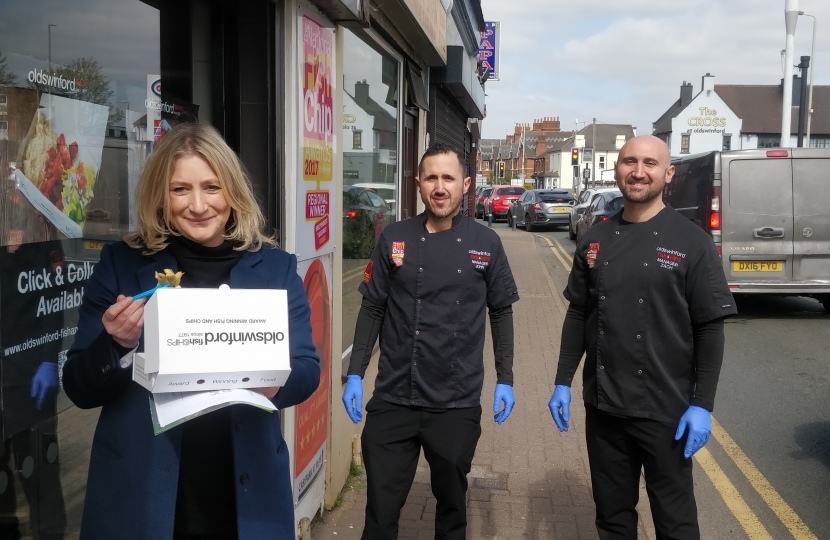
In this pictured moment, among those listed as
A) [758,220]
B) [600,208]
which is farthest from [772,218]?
[600,208]

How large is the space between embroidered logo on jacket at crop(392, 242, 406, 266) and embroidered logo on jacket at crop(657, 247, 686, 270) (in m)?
1.04

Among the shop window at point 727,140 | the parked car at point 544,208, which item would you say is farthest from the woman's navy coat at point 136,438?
the shop window at point 727,140

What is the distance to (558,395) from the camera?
3486 millimetres

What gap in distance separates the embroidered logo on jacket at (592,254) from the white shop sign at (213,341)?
1.74 metres

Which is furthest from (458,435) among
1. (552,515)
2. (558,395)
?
(552,515)

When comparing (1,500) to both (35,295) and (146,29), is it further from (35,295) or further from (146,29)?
(146,29)

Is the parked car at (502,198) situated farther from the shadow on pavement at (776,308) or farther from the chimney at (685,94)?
the chimney at (685,94)

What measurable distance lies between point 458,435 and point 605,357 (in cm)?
69

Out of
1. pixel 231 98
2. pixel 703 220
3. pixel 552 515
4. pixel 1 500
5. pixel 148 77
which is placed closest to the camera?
pixel 1 500

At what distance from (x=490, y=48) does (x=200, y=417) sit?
2164 cm

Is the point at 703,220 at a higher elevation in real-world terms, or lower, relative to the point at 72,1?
lower

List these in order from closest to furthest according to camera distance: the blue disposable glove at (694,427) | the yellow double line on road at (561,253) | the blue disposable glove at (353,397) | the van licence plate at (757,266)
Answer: the blue disposable glove at (694,427), the blue disposable glove at (353,397), the van licence plate at (757,266), the yellow double line on road at (561,253)

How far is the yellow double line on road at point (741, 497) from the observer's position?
4.33 metres

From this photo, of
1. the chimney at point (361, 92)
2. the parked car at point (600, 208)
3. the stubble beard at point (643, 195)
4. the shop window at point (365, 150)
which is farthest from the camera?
the parked car at point (600, 208)
